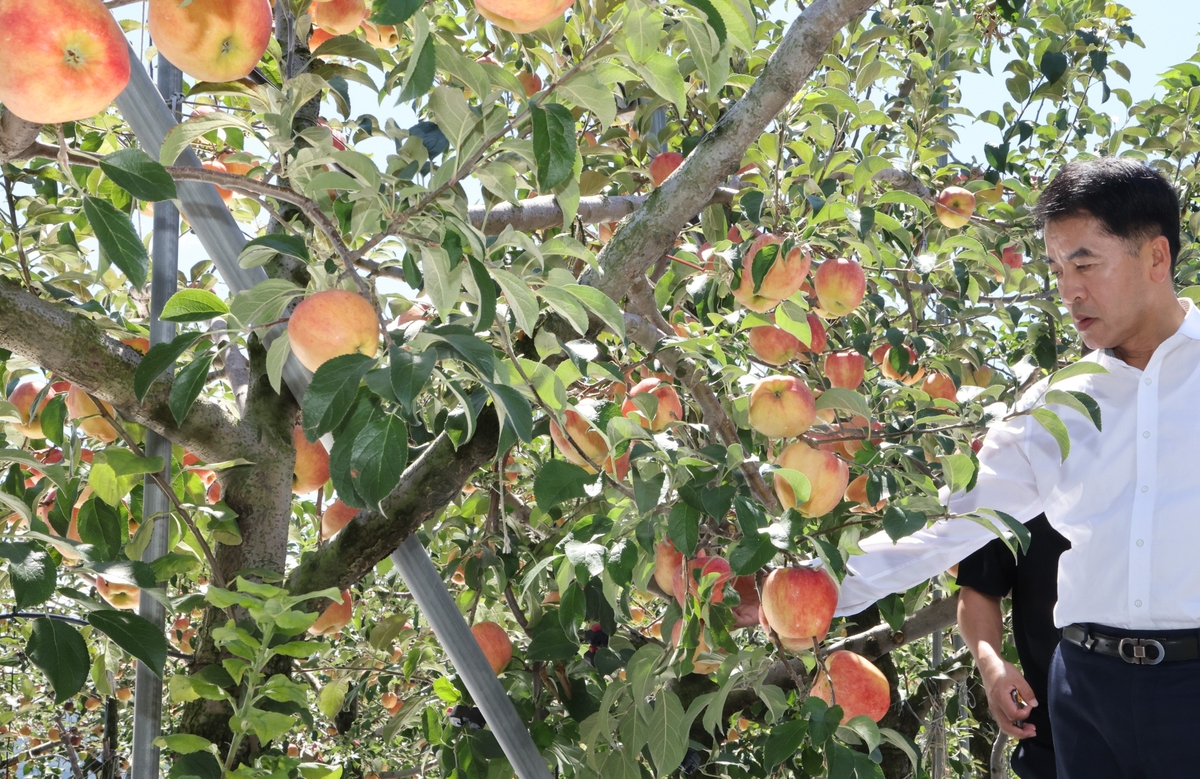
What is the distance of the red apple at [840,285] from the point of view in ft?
5.32

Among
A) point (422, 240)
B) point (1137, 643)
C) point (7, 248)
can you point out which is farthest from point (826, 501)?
point (7, 248)

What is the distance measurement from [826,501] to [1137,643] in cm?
47

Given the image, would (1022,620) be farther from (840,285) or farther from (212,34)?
(212,34)

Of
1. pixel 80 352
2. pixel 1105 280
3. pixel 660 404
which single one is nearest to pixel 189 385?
pixel 80 352

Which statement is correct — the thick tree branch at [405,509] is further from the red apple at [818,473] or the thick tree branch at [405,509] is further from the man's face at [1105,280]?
the man's face at [1105,280]

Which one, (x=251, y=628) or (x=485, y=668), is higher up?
(x=251, y=628)


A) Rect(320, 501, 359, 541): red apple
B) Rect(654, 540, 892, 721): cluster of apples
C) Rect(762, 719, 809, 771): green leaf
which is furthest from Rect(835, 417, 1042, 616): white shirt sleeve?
Rect(320, 501, 359, 541): red apple

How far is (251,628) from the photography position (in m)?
1.09

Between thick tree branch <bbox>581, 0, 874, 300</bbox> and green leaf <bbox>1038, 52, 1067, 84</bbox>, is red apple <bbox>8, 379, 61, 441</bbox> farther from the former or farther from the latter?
green leaf <bbox>1038, 52, 1067, 84</bbox>

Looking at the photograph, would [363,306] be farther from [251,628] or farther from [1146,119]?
[1146,119]

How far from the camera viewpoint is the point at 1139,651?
133cm

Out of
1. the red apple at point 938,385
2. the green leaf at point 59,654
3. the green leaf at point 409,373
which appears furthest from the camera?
the red apple at point 938,385

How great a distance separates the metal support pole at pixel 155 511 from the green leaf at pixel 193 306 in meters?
0.25

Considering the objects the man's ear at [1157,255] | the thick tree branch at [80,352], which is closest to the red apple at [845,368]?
the man's ear at [1157,255]
